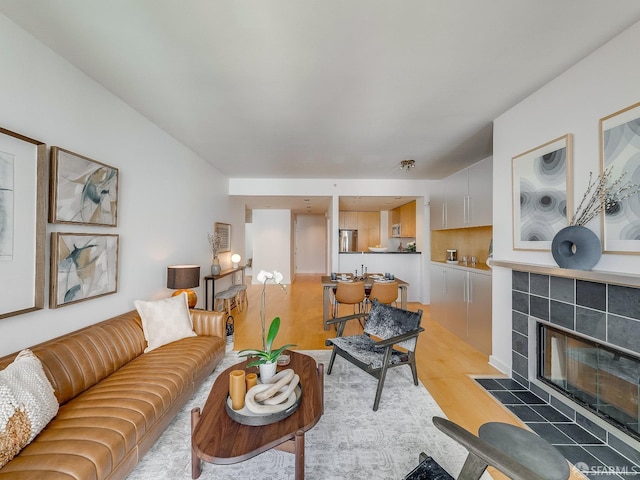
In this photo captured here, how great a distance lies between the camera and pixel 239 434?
4.36 ft

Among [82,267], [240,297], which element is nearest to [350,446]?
[82,267]

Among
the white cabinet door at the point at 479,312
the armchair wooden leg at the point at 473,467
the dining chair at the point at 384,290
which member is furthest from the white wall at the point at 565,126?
the armchair wooden leg at the point at 473,467

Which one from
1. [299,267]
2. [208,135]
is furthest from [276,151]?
[299,267]

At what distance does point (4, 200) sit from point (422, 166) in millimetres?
4767

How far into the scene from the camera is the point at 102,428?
137 centimetres

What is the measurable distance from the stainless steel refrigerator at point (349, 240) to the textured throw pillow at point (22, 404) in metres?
7.67

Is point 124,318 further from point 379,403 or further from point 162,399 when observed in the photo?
point 379,403

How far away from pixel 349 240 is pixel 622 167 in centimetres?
722

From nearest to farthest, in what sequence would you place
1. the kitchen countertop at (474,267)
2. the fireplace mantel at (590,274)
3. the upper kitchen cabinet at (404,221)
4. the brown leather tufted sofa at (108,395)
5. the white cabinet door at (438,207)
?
the brown leather tufted sofa at (108,395)
the fireplace mantel at (590,274)
the kitchen countertop at (474,267)
the white cabinet door at (438,207)
the upper kitchen cabinet at (404,221)

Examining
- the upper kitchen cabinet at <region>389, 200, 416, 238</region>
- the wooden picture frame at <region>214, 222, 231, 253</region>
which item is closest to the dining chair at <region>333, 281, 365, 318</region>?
the wooden picture frame at <region>214, 222, 231, 253</region>

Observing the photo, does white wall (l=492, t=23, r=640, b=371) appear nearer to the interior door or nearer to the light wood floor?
the light wood floor

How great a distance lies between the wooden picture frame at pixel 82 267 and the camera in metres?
1.87

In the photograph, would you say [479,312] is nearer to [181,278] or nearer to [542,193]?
[542,193]

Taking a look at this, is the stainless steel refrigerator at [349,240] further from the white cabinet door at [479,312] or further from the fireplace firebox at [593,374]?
the fireplace firebox at [593,374]
